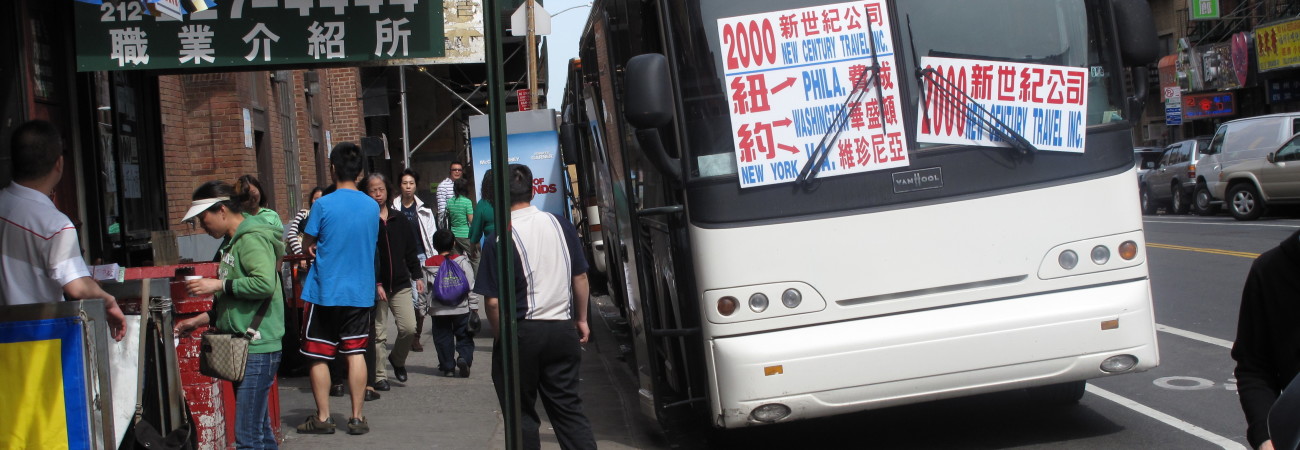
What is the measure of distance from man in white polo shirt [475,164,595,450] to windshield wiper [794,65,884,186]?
49.8 inches

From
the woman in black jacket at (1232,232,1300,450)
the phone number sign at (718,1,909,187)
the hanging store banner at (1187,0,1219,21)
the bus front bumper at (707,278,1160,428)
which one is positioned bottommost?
the bus front bumper at (707,278,1160,428)

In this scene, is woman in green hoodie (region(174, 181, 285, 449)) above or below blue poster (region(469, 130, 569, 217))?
below

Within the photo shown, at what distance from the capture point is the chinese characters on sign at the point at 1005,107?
5.84 metres

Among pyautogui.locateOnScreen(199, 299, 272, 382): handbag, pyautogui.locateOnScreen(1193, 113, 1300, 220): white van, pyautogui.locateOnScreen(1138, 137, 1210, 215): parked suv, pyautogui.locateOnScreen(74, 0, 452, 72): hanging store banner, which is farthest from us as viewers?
pyautogui.locateOnScreen(1138, 137, 1210, 215): parked suv

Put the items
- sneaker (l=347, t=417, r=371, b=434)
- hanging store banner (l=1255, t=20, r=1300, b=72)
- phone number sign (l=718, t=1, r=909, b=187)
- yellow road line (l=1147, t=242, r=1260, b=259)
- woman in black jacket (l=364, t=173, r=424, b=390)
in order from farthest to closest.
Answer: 1. hanging store banner (l=1255, t=20, r=1300, b=72)
2. yellow road line (l=1147, t=242, r=1260, b=259)
3. woman in black jacket (l=364, t=173, r=424, b=390)
4. sneaker (l=347, t=417, r=371, b=434)
5. phone number sign (l=718, t=1, r=909, b=187)

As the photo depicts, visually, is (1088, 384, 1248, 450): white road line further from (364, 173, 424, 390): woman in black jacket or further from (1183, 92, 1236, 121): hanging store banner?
(1183, 92, 1236, 121): hanging store banner

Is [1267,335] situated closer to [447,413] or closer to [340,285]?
[340,285]

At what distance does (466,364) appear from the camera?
32.0 feet

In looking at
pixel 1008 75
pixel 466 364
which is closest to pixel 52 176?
pixel 1008 75

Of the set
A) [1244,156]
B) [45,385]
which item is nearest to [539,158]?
[45,385]

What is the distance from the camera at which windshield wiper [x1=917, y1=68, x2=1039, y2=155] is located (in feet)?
19.2

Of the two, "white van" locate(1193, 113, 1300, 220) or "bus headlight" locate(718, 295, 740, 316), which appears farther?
"white van" locate(1193, 113, 1300, 220)

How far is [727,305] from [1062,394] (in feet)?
9.03

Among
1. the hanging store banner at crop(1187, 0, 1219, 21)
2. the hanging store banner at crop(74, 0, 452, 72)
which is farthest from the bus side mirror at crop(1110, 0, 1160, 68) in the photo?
the hanging store banner at crop(1187, 0, 1219, 21)
